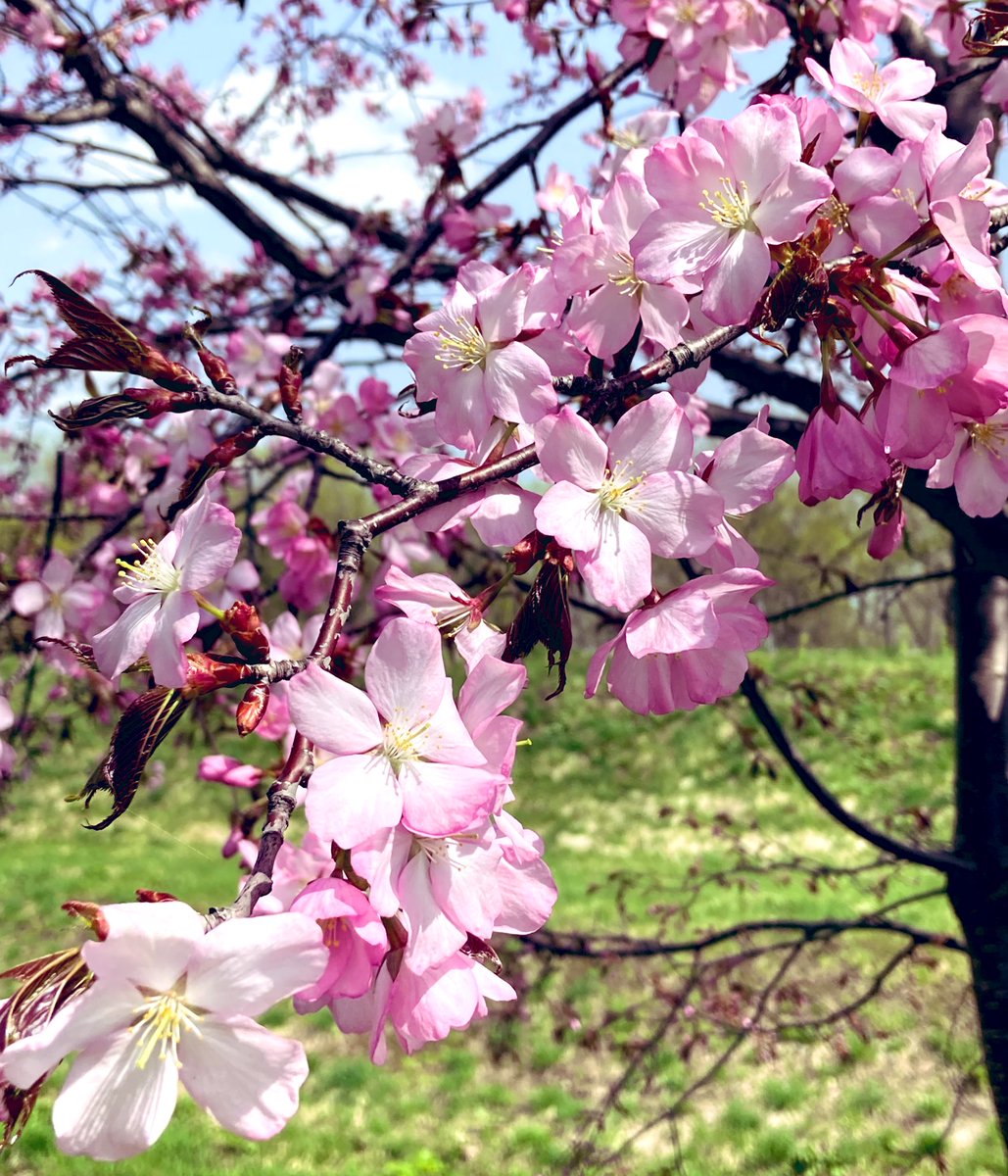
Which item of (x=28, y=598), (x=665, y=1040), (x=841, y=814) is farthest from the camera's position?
(x=665, y=1040)

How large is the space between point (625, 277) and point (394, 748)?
0.50m

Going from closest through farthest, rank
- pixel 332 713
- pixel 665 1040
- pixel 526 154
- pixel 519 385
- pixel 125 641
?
pixel 332 713 → pixel 125 641 → pixel 519 385 → pixel 526 154 → pixel 665 1040

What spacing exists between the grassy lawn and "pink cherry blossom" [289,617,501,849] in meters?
0.19

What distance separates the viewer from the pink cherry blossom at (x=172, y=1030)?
0.51 metres

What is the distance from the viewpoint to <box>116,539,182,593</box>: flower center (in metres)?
0.75

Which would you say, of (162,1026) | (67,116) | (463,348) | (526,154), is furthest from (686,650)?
(67,116)

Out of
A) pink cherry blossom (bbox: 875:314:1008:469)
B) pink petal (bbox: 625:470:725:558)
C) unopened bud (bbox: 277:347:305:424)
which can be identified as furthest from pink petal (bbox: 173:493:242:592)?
pink cherry blossom (bbox: 875:314:1008:469)

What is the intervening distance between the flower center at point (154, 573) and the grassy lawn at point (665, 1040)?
189 millimetres

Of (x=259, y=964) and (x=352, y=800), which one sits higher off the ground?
(x=352, y=800)

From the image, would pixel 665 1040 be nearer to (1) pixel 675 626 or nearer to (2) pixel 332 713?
(1) pixel 675 626

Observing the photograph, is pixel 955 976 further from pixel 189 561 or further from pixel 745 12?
pixel 189 561

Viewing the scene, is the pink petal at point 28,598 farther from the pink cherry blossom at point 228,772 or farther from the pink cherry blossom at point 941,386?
the pink cherry blossom at point 941,386

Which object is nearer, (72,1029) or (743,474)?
(72,1029)

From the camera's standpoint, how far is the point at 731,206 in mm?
777
